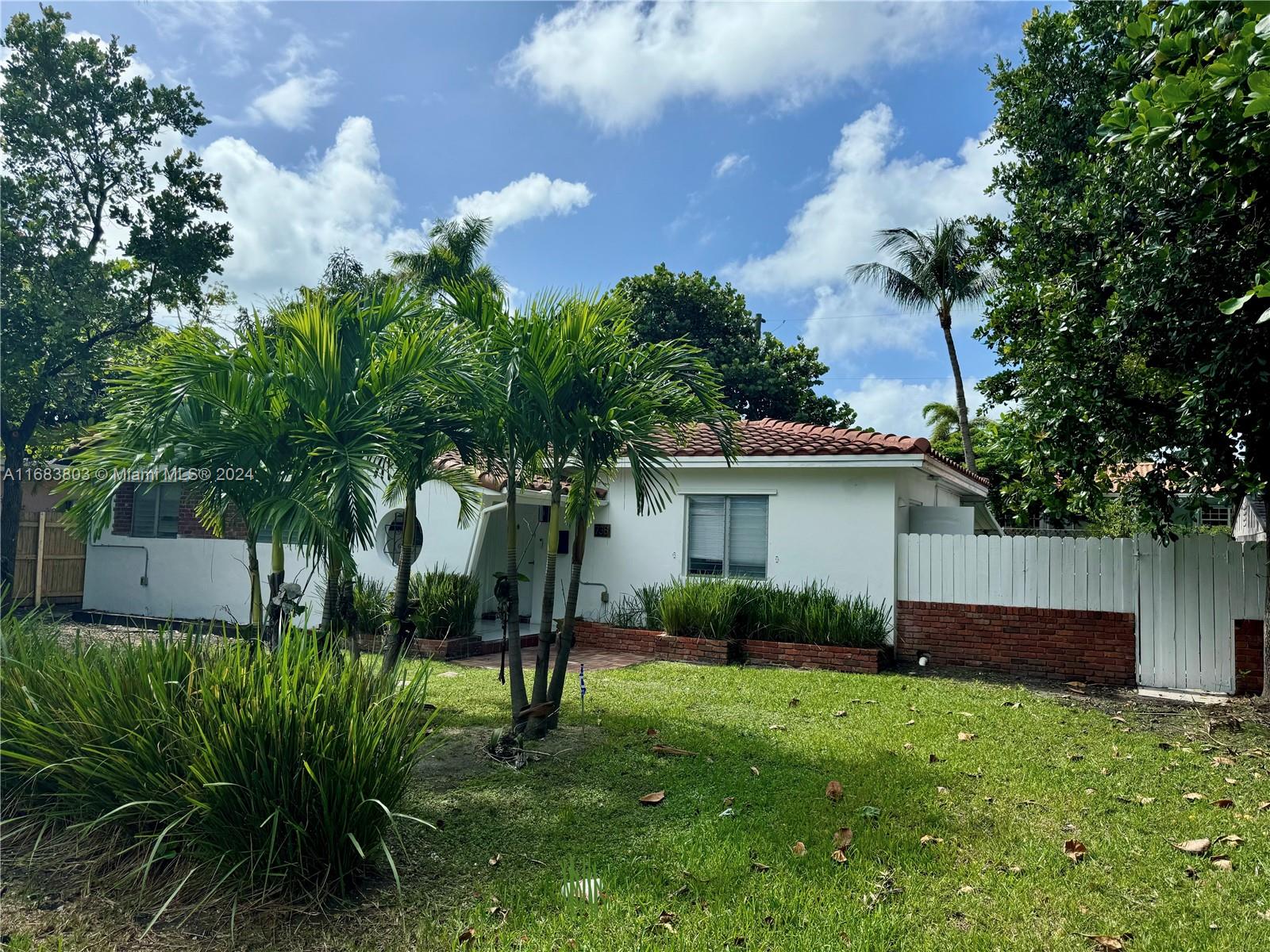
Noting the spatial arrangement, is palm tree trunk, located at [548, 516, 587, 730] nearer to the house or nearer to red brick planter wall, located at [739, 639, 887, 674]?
the house

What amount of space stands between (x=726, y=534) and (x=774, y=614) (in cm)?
181

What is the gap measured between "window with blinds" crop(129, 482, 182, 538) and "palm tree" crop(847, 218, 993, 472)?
1987cm

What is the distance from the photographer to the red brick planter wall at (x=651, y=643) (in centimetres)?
1150

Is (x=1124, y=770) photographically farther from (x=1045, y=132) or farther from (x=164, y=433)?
(x=1045, y=132)

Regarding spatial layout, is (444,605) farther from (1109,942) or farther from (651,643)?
(1109,942)

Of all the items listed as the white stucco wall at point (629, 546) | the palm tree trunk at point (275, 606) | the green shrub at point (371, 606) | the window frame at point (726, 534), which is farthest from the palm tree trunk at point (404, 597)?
the window frame at point (726, 534)

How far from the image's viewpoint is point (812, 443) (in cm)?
1232

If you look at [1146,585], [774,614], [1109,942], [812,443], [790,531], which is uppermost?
[812,443]

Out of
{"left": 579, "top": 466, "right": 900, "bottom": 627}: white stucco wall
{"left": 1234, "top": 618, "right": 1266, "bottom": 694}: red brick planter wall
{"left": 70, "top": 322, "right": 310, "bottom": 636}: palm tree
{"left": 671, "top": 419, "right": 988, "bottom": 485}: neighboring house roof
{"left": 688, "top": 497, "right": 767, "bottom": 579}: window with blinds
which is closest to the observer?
{"left": 70, "top": 322, "right": 310, "bottom": 636}: palm tree

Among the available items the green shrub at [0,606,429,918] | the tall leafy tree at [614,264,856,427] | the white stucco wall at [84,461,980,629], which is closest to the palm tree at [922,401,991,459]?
the tall leafy tree at [614,264,856,427]

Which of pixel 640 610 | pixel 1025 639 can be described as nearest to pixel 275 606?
pixel 640 610

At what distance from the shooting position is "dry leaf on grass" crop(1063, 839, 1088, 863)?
436cm

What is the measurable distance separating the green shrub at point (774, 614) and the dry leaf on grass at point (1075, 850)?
6845 mm

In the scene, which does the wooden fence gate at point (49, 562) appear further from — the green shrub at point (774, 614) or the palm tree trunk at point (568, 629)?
the palm tree trunk at point (568, 629)
